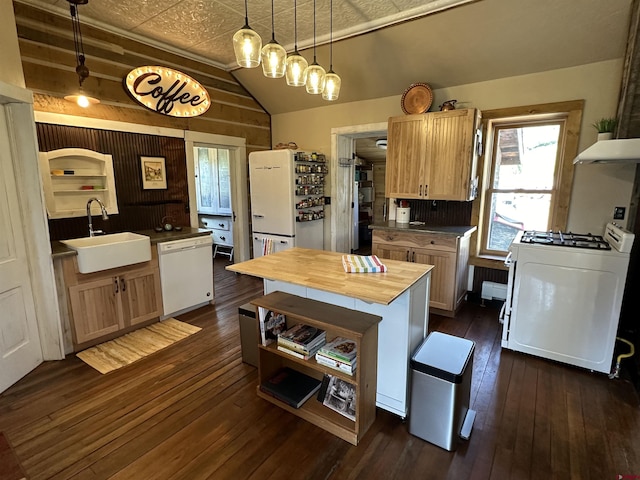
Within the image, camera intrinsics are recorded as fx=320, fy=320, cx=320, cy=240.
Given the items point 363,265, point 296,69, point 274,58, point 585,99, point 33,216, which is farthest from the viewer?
point 585,99

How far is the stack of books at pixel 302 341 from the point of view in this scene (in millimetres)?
1958

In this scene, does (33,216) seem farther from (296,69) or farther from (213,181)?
(213,181)

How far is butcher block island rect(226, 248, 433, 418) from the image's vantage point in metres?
1.76

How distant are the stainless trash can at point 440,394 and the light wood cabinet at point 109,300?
2.60 meters

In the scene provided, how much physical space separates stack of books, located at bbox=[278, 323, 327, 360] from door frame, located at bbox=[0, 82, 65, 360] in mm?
1946

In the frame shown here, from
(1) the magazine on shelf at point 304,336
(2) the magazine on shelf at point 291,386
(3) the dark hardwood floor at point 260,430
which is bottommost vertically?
(3) the dark hardwood floor at point 260,430

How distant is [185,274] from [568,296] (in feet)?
11.5

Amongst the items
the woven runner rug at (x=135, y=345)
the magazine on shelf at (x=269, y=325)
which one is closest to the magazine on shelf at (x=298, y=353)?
the magazine on shelf at (x=269, y=325)

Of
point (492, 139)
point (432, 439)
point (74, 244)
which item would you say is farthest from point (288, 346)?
point (492, 139)

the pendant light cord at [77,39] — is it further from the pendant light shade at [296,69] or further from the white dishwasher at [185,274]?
the pendant light shade at [296,69]

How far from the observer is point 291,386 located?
84.7 inches

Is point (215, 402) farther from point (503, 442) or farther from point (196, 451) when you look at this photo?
point (503, 442)

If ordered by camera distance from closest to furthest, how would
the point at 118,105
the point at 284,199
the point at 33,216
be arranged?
1. the point at 33,216
2. the point at 118,105
3. the point at 284,199

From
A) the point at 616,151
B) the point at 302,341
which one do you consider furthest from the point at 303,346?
the point at 616,151
